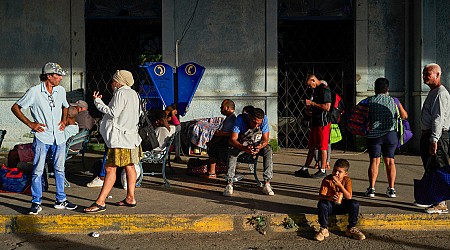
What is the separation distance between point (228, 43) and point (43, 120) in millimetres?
6242

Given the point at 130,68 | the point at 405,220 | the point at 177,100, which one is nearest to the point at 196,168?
the point at 177,100

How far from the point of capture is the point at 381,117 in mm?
7246

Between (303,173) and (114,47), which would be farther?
(114,47)

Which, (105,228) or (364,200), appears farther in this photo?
(364,200)

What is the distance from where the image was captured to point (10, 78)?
1231 cm

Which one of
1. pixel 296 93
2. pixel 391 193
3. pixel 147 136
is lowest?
pixel 391 193

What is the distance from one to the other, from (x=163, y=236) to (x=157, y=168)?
363 centimetres

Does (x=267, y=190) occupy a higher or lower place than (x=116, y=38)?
lower

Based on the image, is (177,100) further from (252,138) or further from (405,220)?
(405,220)

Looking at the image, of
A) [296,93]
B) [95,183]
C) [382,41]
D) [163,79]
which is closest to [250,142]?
[95,183]

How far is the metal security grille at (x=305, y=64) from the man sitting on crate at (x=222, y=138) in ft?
14.4

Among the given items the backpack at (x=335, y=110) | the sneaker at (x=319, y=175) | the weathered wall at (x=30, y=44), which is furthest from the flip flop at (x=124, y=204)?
the weathered wall at (x=30, y=44)

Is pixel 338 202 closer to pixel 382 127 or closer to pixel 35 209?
pixel 382 127

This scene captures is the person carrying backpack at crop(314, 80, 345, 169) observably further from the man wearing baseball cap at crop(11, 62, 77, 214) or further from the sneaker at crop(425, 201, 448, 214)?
the man wearing baseball cap at crop(11, 62, 77, 214)
